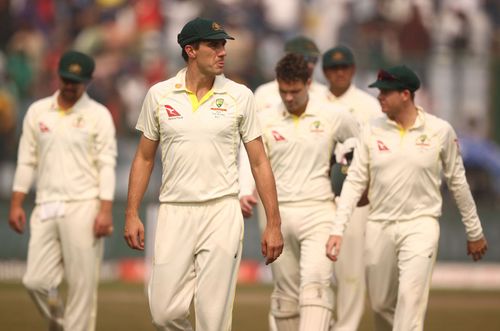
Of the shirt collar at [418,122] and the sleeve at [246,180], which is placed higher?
the shirt collar at [418,122]

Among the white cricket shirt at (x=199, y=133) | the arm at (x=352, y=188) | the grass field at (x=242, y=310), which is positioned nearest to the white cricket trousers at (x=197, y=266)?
the white cricket shirt at (x=199, y=133)

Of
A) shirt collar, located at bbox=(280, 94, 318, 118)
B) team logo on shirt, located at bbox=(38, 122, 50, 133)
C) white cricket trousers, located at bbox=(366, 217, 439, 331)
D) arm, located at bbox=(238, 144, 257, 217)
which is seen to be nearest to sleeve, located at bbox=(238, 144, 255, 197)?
arm, located at bbox=(238, 144, 257, 217)

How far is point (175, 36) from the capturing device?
57.5ft

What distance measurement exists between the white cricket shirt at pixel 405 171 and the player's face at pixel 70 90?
2339 mm

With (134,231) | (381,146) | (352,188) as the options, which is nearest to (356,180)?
(352,188)

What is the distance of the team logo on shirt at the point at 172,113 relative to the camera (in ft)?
22.8

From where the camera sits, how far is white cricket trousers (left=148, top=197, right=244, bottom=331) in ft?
22.6

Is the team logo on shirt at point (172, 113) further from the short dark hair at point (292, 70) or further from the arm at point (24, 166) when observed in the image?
the arm at point (24, 166)

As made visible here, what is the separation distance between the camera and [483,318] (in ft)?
40.6

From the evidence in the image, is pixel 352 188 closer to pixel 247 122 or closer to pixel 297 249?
pixel 297 249

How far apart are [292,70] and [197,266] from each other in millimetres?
2093

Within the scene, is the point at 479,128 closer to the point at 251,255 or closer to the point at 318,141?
the point at 251,255

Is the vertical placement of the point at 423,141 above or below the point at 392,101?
below

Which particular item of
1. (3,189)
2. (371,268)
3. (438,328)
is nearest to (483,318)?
(438,328)
